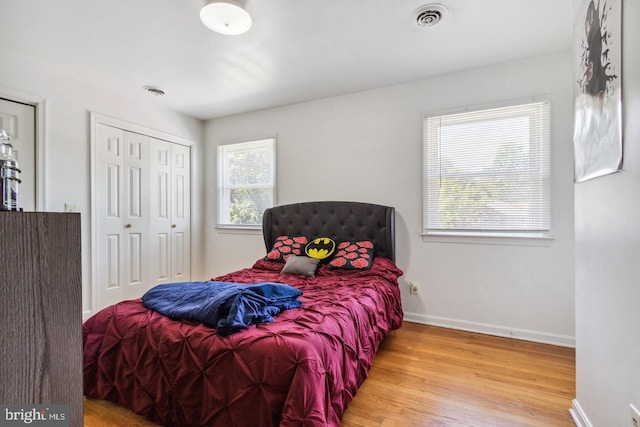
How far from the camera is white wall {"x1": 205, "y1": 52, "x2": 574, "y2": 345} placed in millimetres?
2547

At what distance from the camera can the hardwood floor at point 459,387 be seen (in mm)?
1628

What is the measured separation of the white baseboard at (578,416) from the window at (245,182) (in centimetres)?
318

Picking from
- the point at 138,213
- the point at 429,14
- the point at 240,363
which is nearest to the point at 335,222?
the point at 429,14

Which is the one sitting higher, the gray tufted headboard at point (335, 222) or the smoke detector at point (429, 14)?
the smoke detector at point (429, 14)

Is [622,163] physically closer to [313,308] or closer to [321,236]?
[313,308]

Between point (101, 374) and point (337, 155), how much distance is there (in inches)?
108

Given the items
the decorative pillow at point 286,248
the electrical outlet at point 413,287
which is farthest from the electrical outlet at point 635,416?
the decorative pillow at point 286,248

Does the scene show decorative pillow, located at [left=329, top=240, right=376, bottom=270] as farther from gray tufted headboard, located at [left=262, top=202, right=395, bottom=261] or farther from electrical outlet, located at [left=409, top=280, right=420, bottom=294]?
electrical outlet, located at [left=409, top=280, right=420, bottom=294]

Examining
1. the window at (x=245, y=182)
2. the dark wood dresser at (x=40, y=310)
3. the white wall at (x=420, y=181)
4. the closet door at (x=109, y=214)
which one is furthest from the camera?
the window at (x=245, y=182)

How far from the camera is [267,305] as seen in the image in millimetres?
1743

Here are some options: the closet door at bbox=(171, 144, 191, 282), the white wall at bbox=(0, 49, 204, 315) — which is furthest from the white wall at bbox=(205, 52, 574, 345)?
the white wall at bbox=(0, 49, 204, 315)

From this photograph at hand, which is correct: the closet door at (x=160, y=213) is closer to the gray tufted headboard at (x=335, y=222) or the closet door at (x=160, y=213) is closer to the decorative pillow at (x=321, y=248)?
the gray tufted headboard at (x=335, y=222)

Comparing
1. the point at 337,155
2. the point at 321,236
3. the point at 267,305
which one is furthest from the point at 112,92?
the point at 267,305

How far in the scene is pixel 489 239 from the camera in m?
2.77
